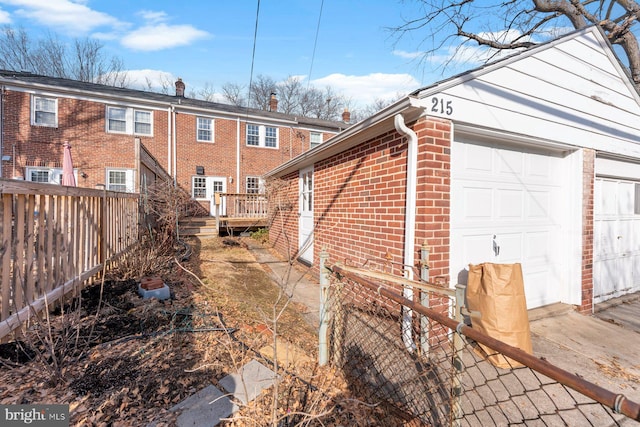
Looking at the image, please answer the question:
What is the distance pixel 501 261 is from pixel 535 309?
42.8 inches

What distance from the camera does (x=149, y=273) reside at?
15.8ft

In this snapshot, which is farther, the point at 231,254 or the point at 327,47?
the point at 231,254

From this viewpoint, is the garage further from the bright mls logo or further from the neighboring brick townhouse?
the neighboring brick townhouse

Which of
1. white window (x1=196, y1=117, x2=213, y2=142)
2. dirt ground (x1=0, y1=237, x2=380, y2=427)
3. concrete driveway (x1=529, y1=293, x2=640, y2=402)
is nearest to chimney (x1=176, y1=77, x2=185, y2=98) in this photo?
white window (x1=196, y1=117, x2=213, y2=142)

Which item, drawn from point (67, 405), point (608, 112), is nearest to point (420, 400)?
point (67, 405)

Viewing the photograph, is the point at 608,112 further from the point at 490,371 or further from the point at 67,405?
the point at 67,405

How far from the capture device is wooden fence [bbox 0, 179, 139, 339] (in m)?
2.28

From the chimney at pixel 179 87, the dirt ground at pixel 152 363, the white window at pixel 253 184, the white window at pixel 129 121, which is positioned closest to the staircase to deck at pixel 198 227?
the white window at pixel 253 184

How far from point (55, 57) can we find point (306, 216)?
88.2 ft

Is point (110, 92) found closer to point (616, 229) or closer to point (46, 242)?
point (46, 242)

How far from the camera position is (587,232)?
4.41 meters

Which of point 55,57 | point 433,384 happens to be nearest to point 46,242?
point 433,384

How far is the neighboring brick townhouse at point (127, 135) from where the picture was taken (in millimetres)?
11664

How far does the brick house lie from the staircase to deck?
679cm
